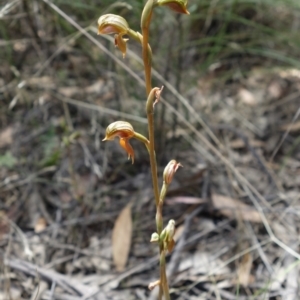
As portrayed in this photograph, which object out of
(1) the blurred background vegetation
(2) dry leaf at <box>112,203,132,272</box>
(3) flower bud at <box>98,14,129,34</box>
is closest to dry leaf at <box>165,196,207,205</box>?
(1) the blurred background vegetation

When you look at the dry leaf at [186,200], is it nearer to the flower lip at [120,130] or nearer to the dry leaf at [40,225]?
the dry leaf at [40,225]

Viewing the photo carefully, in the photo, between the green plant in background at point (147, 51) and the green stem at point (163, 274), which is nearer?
the green plant in background at point (147, 51)

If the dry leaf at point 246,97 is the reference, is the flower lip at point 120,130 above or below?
above

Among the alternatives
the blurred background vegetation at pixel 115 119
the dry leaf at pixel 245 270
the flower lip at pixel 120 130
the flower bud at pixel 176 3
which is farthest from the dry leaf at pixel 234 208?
the flower bud at pixel 176 3

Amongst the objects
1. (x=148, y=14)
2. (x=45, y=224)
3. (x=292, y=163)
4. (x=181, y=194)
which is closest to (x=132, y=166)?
(x=181, y=194)

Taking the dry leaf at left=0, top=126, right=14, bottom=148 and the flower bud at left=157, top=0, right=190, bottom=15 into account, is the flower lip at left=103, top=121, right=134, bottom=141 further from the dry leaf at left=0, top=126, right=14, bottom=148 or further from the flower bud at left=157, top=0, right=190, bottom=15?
the dry leaf at left=0, top=126, right=14, bottom=148

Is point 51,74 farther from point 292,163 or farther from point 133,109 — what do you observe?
point 292,163

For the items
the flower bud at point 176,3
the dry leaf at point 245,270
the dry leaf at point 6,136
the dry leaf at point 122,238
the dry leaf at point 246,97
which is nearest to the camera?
the flower bud at point 176,3

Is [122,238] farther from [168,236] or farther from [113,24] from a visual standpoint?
[113,24]
